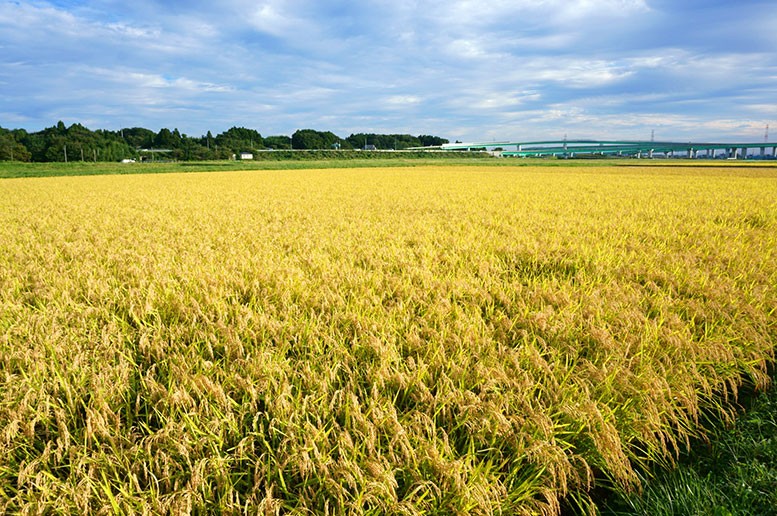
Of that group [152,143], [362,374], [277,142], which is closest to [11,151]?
[152,143]

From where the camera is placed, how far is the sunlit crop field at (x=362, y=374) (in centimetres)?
170

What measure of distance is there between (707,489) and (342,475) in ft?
5.23

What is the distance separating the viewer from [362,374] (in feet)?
8.03

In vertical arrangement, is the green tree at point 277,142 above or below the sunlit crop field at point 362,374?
above

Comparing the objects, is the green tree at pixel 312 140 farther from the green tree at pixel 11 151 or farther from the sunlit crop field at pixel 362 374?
the sunlit crop field at pixel 362 374

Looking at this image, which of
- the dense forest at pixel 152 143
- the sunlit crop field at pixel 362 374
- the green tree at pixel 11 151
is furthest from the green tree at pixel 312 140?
the sunlit crop field at pixel 362 374

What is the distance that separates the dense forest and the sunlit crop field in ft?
303

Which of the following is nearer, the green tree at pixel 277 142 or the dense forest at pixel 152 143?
the dense forest at pixel 152 143

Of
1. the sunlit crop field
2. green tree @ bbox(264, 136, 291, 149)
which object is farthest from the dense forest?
the sunlit crop field

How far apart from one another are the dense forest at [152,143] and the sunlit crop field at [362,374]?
303 ft

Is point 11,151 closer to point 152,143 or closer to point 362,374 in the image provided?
point 152,143

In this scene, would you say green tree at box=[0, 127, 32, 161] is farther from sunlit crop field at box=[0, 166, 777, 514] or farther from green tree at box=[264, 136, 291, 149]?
sunlit crop field at box=[0, 166, 777, 514]

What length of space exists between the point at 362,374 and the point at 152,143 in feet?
520

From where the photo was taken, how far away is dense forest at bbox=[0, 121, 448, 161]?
84.2m
